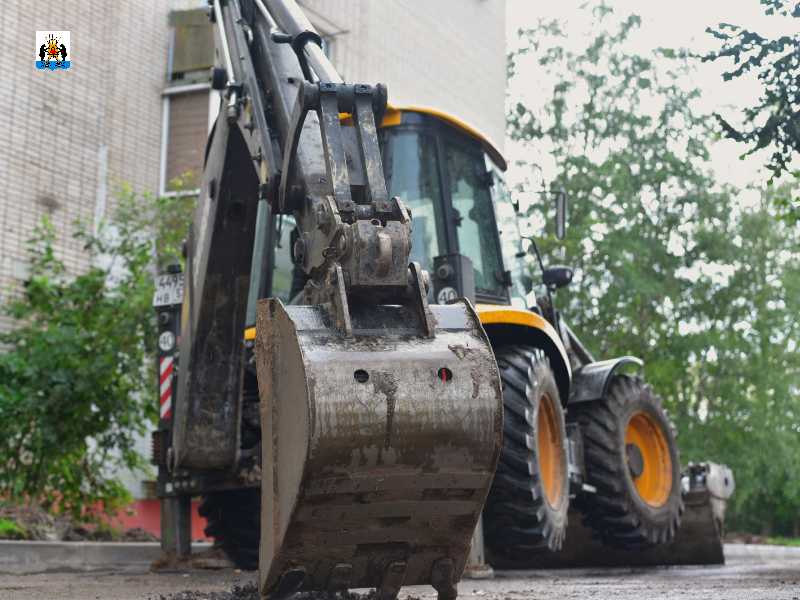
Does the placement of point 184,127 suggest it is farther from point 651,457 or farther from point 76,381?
point 651,457

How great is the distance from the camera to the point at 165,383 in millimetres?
8133

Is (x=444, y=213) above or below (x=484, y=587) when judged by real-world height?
above

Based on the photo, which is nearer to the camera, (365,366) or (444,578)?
(365,366)

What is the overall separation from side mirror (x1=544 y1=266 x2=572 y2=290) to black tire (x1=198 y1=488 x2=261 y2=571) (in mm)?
2990

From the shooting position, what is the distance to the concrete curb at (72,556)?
25.1ft

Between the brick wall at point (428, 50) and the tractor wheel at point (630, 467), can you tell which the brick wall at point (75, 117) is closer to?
the brick wall at point (428, 50)

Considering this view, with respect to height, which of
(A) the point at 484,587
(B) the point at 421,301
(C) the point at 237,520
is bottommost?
(A) the point at 484,587

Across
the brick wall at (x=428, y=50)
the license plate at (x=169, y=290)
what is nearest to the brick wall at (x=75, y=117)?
the brick wall at (x=428, y=50)

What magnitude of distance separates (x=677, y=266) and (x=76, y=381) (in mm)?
15557

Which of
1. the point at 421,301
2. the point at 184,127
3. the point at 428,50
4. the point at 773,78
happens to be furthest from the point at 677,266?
the point at 421,301

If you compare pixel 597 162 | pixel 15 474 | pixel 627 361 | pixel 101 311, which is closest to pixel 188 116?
pixel 101 311

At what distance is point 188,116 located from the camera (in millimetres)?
14367

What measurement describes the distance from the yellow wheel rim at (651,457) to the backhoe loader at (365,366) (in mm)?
18

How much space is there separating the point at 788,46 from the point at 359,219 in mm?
4150
